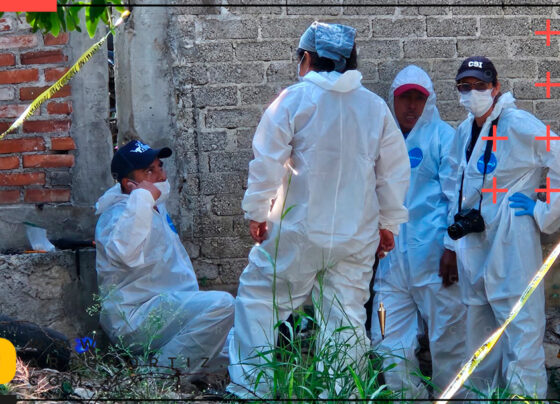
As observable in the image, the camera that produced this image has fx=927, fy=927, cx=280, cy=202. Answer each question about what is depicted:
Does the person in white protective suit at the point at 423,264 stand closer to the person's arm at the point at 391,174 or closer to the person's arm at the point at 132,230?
the person's arm at the point at 391,174

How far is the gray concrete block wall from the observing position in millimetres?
5371

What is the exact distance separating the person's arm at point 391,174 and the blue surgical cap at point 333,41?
33 cm

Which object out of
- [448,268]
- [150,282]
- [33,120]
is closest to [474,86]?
[448,268]

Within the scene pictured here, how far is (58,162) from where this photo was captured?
5.35 metres

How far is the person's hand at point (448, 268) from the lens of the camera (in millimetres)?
4934

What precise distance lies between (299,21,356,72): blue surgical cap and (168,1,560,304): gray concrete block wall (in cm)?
117

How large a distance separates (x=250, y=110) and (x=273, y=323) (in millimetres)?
1693

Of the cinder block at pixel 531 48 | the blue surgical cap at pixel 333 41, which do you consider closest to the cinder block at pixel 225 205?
the blue surgical cap at pixel 333 41

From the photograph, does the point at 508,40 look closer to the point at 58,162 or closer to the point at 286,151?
the point at 286,151

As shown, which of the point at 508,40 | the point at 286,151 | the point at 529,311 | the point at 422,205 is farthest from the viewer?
the point at 508,40

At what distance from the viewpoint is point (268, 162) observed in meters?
4.05

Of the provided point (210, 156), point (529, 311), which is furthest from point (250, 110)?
point (529, 311)

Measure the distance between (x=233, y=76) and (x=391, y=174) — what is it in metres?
1.51

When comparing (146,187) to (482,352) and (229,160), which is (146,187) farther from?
(482,352)
